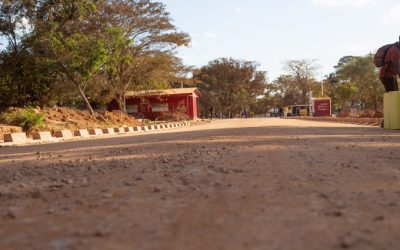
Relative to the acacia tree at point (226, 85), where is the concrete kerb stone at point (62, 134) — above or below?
below

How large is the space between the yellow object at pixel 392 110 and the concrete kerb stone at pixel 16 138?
479 inches

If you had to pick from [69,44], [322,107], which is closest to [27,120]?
[69,44]

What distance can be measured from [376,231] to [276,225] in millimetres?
598

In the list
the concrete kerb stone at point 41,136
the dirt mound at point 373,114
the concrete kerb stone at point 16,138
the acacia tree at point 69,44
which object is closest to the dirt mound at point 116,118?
the acacia tree at point 69,44

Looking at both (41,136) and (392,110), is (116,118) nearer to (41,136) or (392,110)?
(41,136)

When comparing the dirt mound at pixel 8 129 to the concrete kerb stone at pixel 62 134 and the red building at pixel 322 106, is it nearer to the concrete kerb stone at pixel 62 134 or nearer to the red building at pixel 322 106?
the concrete kerb stone at pixel 62 134

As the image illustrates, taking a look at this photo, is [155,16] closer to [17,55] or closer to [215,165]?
[17,55]

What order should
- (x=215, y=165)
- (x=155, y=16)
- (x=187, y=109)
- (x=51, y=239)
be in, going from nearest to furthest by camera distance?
(x=51, y=239) → (x=215, y=165) → (x=155, y=16) → (x=187, y=109)

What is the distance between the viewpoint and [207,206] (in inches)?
139

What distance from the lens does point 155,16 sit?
3731 centimetres

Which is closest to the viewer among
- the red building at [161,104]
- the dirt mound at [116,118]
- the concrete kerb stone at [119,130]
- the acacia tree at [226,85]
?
the concrete kerb stone at [119,130]

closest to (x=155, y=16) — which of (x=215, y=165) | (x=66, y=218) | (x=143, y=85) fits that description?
(x=143, y=85)

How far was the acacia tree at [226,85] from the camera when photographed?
70750 millimetres

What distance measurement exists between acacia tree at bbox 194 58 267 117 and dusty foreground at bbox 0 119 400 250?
6464 centimetres
